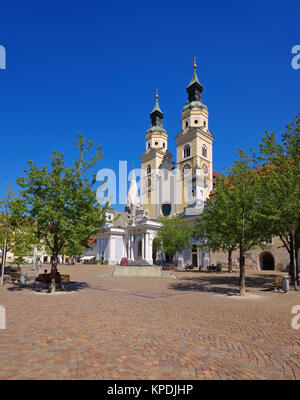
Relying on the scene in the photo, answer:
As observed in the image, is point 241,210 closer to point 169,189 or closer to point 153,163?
point 169,189

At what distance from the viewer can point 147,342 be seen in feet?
22.5

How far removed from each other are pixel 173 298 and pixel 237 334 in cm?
680

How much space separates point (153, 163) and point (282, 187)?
63.9 meters

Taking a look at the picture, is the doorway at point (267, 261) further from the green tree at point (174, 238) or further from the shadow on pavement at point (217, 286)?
the shadow on pavement at point (217, 286)

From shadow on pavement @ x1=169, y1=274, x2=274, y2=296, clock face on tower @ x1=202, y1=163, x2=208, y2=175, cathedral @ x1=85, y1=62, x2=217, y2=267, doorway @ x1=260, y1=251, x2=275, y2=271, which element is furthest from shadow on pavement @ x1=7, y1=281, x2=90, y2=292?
clock face on tower @ x1=202, y1=163, x2=208, y2=175

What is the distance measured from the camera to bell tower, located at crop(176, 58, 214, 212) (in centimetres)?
6681

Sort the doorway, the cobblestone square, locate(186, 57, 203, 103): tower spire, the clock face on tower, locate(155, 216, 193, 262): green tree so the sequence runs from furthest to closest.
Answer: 1. locate(186, 57, 203, 103): tower spire
2. the clock face on tower
3. locate(155, 216, 193, 262): green tree
4. the doorway
5. the cobblestone square

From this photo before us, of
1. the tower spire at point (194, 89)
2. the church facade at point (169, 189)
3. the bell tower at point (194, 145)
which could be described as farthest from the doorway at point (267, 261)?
the tower spire at point (194, 89)

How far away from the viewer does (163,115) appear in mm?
93125

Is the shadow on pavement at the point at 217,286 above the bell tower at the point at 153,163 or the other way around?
the other way around

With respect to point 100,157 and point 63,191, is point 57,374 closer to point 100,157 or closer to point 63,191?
point 63,191

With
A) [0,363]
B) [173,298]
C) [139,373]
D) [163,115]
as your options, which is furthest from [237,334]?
[163,115]

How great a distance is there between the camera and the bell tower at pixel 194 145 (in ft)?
219

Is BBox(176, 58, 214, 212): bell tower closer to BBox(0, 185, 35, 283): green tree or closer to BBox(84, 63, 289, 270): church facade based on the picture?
BBox(84, 63, 289, 270): church facade
